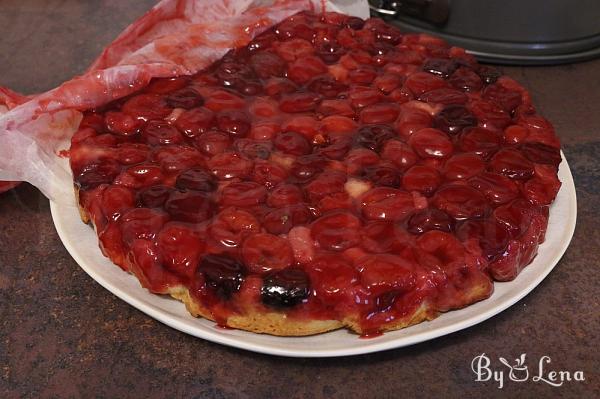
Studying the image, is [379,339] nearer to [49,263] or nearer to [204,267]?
[204,267]

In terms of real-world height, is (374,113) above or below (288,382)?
above

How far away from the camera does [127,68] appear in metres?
1.27

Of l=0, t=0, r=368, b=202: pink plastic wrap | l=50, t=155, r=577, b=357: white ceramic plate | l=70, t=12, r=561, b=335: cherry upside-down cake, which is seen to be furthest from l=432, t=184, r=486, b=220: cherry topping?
l=0, t=0, r=368, b=202: pink plastic wrap

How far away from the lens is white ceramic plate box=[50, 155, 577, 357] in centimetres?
91

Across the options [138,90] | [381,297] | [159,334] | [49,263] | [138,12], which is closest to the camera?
[381,297]

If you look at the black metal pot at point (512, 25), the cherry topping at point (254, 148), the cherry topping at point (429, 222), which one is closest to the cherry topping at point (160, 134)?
the cherry topping at point (254, 148)

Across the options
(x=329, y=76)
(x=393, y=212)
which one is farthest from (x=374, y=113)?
(x=393, y=212)

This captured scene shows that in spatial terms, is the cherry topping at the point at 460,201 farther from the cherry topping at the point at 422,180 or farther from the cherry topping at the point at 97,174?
the cherry topping at the point at 97,174

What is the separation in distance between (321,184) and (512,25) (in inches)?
32.2

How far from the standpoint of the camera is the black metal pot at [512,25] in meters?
1.56

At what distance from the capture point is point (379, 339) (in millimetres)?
925

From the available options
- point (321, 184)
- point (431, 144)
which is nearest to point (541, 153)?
point (431, 144)

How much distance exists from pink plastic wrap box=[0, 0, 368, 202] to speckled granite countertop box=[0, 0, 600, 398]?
128mm

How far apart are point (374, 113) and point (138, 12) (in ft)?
3.72
